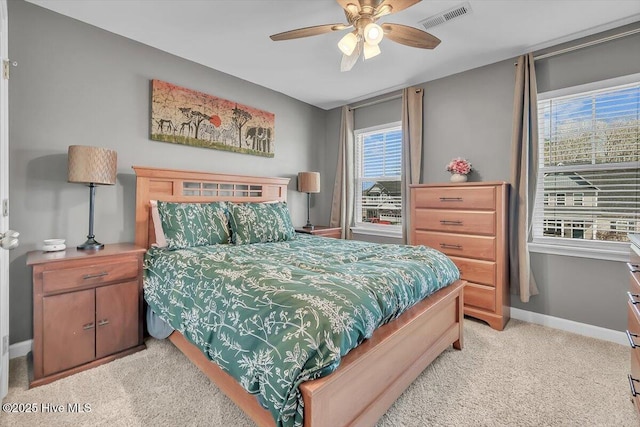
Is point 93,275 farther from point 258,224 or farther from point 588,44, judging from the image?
point 588,44

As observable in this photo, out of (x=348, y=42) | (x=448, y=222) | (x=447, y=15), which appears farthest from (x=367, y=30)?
(x=448, y=222)

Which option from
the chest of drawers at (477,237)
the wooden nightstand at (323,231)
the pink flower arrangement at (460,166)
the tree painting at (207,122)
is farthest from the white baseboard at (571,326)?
the tree painting at (207,122)

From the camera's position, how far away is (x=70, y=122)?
2.41 m

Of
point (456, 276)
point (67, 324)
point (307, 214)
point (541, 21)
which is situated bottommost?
point (67, 324)

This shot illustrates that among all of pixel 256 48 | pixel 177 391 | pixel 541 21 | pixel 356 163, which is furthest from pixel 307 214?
pixel 541 21

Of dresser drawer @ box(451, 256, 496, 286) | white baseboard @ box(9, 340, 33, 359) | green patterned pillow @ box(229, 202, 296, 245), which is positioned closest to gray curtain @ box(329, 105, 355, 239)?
green patterned pillow @ box(229, 202, 296, 245)

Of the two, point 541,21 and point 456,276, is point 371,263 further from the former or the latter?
point 541,21

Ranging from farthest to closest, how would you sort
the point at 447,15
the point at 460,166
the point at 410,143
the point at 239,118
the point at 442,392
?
the point at 410,143 → the point at 239,118 → the point at 460,166 → the point at 447,15 → the point at 442,392

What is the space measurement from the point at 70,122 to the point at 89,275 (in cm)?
132

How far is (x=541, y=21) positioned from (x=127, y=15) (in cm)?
340

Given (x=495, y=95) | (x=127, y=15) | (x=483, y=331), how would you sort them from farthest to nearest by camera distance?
(x=495, y=95)
(x=483, y=331)
(x=127, y=15)

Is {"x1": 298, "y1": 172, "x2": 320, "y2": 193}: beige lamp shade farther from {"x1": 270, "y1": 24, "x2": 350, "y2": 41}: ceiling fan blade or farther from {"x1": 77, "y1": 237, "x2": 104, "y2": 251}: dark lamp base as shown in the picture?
{"x1": 77, "y1": 237, "x2": 104, "y2": 251}: dark lamp base

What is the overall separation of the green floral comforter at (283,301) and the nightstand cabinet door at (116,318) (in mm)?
130

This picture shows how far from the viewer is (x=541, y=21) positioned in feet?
7.89
